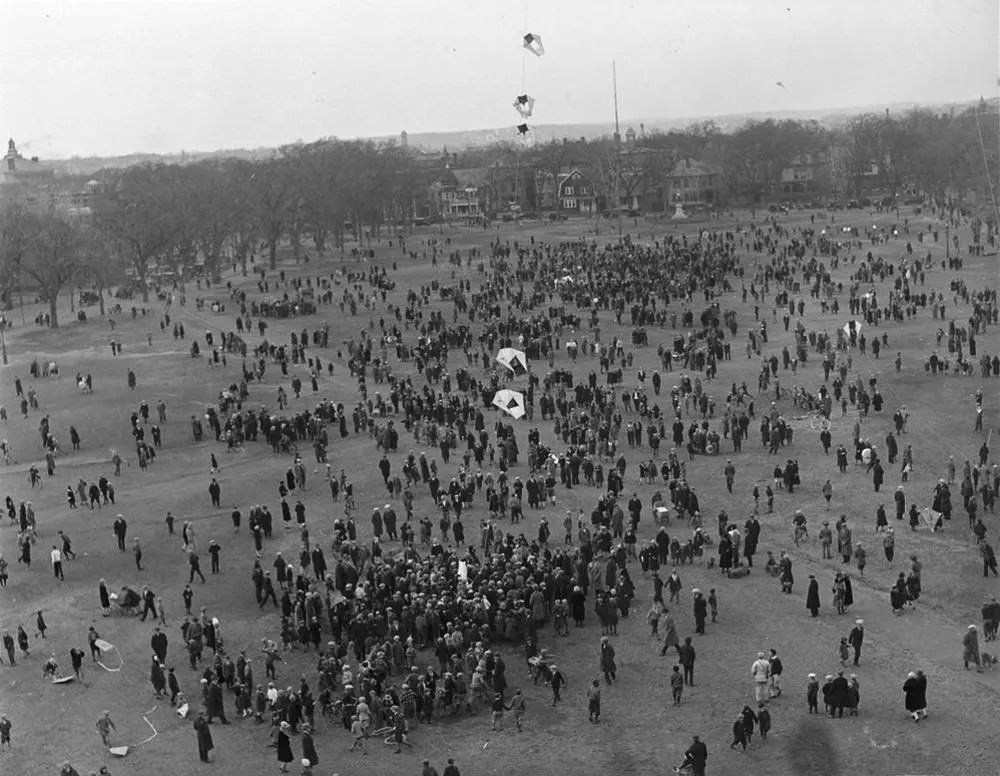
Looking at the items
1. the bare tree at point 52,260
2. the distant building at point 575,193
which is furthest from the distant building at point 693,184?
the bare tree at point 52,260

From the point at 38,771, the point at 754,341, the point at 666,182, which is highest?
the point at 666,182

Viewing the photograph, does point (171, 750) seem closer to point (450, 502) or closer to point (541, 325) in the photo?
point (450, 502)

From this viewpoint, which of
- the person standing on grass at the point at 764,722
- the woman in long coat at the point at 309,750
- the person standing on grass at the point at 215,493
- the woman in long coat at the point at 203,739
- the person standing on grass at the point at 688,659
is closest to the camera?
the woman in long coat at the point at 309,750

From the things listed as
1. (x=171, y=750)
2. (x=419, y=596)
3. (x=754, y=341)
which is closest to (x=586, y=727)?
(x=419, y=596)

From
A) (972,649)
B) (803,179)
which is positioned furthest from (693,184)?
(972,649)

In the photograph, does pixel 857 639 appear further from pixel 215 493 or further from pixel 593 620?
pixel 215 493

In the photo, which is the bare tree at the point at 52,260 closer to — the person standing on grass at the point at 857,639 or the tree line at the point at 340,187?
the tree line at the point at 340,187
